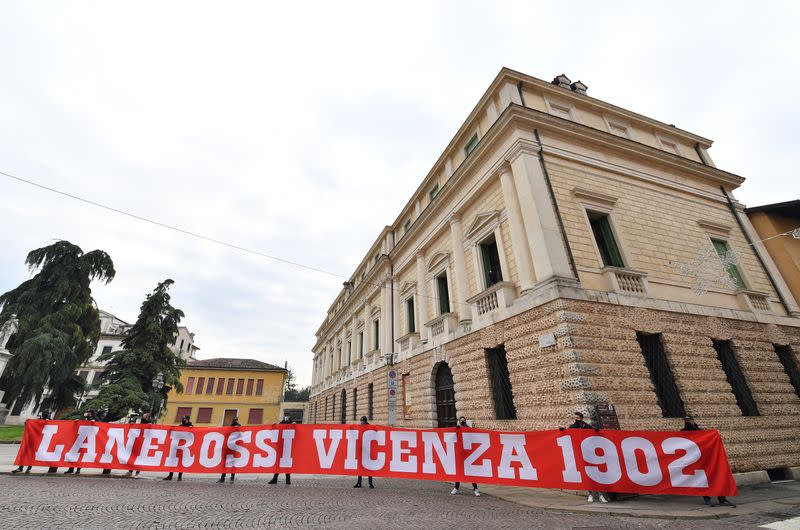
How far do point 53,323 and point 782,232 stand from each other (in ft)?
109

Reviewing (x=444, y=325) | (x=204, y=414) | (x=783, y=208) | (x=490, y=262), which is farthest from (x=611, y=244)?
(x=204, y=414)

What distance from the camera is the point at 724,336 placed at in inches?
393

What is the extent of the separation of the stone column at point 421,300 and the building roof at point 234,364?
105 feet

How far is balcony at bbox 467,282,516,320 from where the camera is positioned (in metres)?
10.0

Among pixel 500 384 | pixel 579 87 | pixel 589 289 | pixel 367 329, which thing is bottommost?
pixel 500 384

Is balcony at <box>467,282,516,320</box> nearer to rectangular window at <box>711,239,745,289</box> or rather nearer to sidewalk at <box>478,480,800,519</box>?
sidewalk at <box>478,480,800,519</box>

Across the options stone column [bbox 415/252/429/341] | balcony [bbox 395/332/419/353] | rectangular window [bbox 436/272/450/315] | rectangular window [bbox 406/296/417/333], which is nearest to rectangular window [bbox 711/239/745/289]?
rectangular window [bbox 436/272/450/315]

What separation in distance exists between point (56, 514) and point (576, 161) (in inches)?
550

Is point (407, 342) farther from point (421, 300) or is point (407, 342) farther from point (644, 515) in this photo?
point (644, 515)

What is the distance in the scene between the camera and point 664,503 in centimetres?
592

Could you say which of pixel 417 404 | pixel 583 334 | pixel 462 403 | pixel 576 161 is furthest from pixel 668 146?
pixel 417 404

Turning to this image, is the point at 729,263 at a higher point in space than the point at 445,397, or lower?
higher

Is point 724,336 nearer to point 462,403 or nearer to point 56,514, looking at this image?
point 462,403

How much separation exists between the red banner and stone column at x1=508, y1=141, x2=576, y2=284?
12.6 ft
